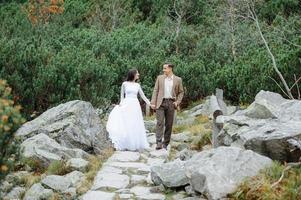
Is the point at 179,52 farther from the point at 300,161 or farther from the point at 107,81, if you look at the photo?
the point at 300,161

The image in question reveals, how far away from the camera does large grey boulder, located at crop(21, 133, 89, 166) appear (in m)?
9.49

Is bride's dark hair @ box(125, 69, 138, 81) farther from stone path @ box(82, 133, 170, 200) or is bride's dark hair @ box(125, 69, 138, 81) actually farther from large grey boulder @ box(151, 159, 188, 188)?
large grey boulder @ box(151, 159, 188, 188)

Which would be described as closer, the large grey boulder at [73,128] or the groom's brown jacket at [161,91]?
the large grey boulder at [73,128]

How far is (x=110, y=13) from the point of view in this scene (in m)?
31.1

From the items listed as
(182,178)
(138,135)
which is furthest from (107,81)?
(182,178)

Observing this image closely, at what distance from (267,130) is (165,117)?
3.27 metres

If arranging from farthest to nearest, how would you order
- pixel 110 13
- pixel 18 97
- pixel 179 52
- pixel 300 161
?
pixel 110 13 → pixel 179 52 → pixel 18 97 → pixel 300 161

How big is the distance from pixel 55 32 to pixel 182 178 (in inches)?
777

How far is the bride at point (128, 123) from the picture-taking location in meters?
11.4

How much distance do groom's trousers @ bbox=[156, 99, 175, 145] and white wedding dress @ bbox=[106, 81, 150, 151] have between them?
57 centimetres

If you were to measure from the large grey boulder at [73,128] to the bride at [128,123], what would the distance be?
24cm

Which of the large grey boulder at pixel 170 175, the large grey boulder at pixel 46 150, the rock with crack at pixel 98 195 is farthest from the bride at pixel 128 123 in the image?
the rock with crack at pixel 98 195

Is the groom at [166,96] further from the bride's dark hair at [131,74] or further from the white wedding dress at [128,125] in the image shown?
the bride's dark hair at [131,74]

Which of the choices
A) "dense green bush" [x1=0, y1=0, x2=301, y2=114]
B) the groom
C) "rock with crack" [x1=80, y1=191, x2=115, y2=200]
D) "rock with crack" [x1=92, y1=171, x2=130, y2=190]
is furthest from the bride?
"rock with crack" [x1=80, y1=191, x2=115, y2=200]
